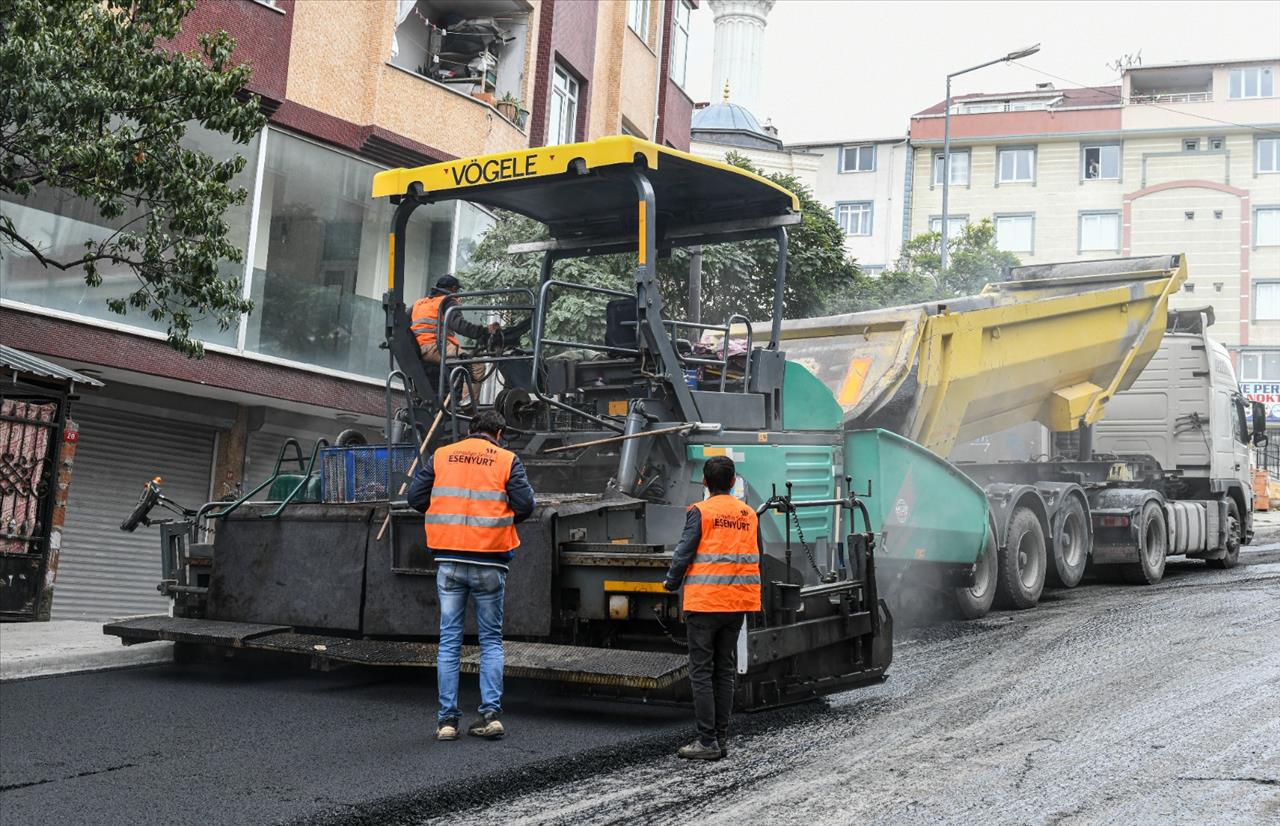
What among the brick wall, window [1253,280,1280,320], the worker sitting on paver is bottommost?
the worker sitting on paver

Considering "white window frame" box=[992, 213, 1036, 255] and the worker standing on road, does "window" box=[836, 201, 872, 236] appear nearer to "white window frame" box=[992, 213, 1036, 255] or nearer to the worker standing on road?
Result: "white window frame" box=[992, 213, 1036, 255]

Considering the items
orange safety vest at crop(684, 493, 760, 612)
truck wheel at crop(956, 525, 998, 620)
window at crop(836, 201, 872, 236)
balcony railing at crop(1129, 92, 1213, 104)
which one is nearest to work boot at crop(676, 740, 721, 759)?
orange safety vest at crop(684, 493, 760, 612)

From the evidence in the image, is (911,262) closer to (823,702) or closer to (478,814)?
(823,702)

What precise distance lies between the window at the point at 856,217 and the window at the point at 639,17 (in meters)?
30.8

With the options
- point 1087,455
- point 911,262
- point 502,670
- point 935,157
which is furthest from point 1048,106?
point 502,670

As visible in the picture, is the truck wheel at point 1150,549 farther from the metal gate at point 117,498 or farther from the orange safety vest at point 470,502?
the metal gate at point 117,498

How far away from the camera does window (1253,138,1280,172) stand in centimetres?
4781

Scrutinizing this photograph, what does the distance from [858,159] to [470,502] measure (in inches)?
1904

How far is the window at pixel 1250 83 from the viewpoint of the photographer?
4881 centimetres

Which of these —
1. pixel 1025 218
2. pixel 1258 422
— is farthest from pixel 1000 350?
pixel 1025 218

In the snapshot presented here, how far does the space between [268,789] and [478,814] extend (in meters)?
0.95

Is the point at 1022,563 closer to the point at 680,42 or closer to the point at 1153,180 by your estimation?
the point at 680,42

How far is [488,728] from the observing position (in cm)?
601

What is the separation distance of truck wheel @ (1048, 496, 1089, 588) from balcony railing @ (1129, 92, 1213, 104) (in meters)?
40.9
